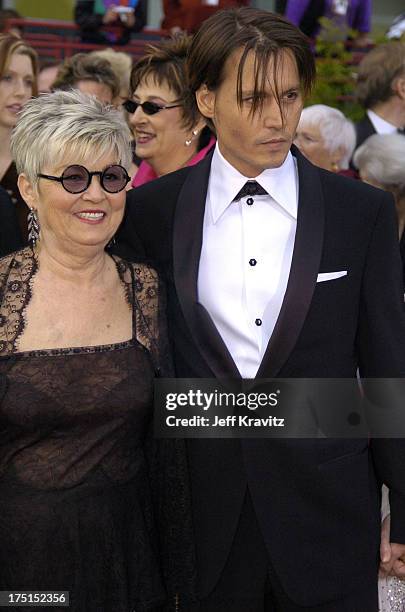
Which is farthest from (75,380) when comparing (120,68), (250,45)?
(120,68)

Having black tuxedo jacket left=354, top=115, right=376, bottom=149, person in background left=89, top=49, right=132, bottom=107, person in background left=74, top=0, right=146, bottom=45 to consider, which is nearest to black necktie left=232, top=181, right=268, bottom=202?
person in background left=89, top=49, right=132, bottom=107

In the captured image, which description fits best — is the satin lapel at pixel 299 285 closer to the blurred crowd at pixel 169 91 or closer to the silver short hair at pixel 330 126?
the blurred crowd at pixel 169 91

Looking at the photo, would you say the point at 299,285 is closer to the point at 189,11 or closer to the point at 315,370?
the point at 315,370

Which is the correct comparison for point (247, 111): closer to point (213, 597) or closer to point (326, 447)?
point (326, 447)

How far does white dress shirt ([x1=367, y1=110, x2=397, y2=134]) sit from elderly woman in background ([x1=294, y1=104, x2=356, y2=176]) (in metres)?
0.73

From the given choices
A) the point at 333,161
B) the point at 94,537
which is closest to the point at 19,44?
the point at 333,161

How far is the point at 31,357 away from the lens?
105 inches

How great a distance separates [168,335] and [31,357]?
0.44 meters

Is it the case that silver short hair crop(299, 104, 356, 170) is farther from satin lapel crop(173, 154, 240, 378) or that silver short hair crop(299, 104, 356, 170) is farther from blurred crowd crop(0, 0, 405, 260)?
satin lapel crop(173, 154, 240, 378)

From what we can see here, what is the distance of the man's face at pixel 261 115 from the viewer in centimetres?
274

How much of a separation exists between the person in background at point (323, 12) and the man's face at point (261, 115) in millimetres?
6063

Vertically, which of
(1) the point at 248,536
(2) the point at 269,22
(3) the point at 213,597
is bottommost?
(3) the point at 213,597

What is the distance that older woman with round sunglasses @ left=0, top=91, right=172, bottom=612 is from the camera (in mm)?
2660

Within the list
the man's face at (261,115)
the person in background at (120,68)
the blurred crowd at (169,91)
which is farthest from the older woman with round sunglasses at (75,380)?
the person in background at (120,68)
